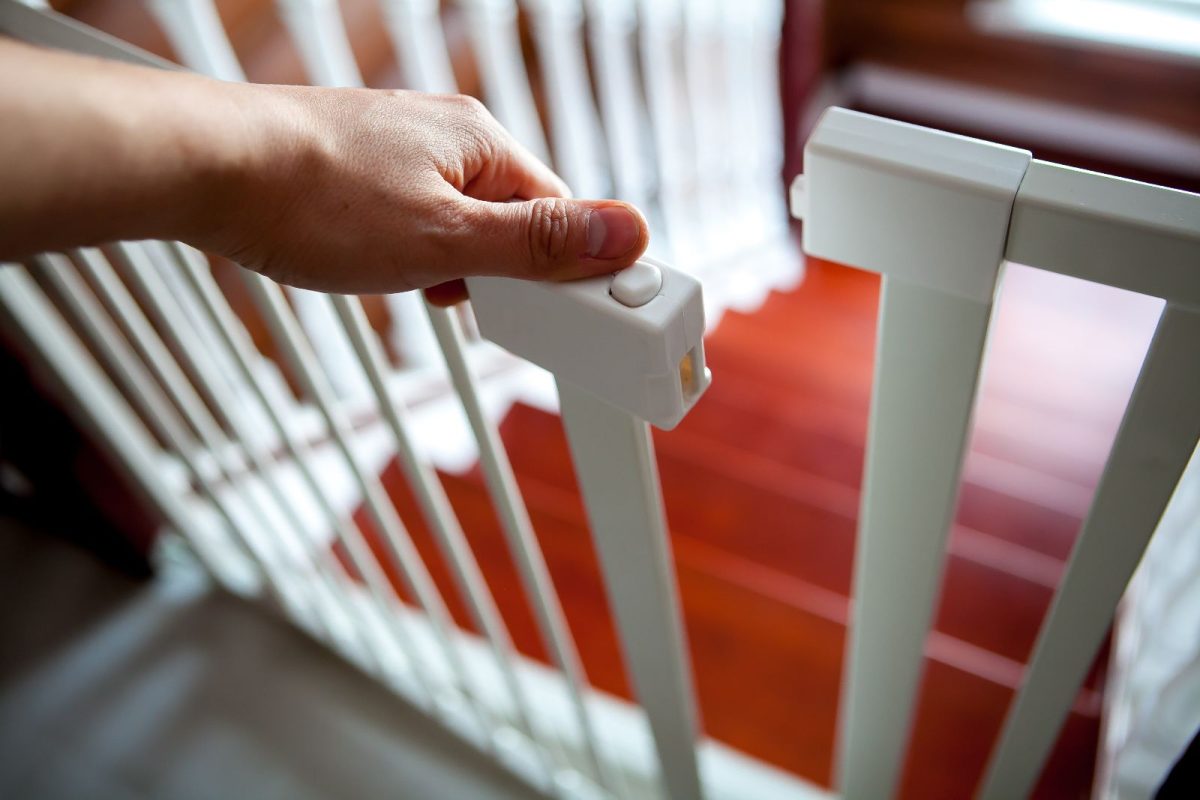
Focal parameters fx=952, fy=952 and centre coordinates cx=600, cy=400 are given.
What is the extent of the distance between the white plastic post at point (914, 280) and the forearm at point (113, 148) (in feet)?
0.99

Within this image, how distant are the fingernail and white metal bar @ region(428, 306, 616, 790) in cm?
15

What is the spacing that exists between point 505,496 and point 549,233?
1.03ft

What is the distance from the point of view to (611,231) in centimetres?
49

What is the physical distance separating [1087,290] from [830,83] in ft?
4.16

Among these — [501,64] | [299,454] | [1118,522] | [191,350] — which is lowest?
[501,64]

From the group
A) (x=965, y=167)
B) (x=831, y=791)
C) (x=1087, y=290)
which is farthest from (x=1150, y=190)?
(x=1087, y=290)

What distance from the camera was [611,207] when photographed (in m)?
0.49

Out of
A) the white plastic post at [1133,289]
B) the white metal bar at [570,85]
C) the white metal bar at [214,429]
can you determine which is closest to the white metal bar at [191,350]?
the white metal bar at [214,429]

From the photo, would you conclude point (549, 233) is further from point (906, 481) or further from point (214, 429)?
point (214, 429)

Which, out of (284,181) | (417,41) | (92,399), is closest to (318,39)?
(417,41)

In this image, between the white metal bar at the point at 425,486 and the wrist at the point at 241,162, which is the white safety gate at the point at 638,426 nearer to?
the white metal bar at the point at 425,486

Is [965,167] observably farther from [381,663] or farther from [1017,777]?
[381,663]

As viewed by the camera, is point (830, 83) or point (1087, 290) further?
point (830, 83)

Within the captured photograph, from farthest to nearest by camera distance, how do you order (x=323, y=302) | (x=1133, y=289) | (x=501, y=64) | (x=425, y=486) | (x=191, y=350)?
(x=501, y=64)
(x=323, y=302)
(x=191, y=350)
(x=425, y=486)
(x=1133, y=289)
